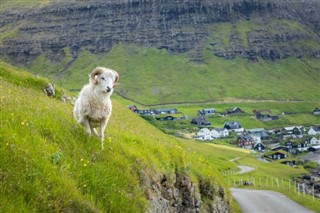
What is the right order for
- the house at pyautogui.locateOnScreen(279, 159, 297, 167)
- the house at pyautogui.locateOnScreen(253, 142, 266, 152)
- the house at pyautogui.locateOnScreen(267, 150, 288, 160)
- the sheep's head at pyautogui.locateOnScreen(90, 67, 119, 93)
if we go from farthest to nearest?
1. the house at pyautogui.locateOnScreen(253, 142, 266, 152)
2. the house at pyautogui.locateOnScreen(267, 150, 288, 160)
3. the house at pyautogui.locateOnScreen(279, 159, 297, 167)
4. the sheep's head at pyautogui.locateOnScreen(90, 67, 119, 93)

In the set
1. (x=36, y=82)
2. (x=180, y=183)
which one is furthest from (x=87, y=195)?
(x=36, y=82)

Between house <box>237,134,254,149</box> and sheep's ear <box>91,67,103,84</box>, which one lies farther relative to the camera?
house <box>237,134,254,149</box>

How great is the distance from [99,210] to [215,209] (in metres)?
13.9

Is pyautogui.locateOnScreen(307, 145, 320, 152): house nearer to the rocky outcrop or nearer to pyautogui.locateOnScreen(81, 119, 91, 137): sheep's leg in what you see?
the rocky outcrop

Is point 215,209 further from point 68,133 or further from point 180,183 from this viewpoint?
point 68,133

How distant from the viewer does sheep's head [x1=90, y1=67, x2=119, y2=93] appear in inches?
542

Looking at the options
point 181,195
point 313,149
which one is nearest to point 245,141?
point 313,149

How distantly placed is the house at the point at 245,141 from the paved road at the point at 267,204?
137 metres

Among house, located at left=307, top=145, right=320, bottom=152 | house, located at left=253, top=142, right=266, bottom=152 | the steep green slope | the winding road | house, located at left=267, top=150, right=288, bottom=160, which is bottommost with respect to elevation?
house, located at left=307, top=145, right=320, bottom=152

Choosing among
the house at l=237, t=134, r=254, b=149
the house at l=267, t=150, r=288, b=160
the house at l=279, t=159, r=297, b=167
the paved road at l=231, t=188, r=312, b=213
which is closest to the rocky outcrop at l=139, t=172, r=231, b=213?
the paved road at l=231, t=188, r=312, b=213

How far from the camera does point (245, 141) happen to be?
638 feet

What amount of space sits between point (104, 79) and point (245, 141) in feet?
612

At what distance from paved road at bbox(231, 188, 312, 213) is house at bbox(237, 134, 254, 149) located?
13700 centimetres

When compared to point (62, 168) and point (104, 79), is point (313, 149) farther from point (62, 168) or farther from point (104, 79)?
point (62, 168)
